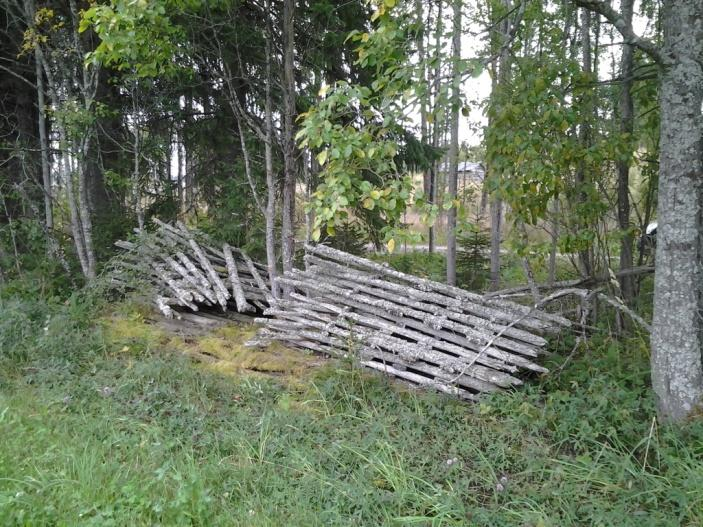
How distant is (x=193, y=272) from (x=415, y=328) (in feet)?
12.3

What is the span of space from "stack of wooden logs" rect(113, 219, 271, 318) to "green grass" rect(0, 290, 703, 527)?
1.86 m

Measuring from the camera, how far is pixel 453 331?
5.39 meters

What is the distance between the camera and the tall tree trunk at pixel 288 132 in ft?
23.7

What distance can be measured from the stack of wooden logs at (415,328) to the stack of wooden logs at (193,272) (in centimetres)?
114

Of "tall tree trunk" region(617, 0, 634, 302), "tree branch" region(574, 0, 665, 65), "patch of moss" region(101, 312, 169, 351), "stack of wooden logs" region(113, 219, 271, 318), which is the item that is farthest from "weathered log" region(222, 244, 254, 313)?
"tree branch" region(574, 0, 665, 65)

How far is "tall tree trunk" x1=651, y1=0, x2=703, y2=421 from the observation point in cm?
379

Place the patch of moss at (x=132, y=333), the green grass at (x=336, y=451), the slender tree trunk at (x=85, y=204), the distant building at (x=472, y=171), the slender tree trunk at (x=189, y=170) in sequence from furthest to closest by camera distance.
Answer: the distant building at (x=472, y=171)
the slender tree trunk at (x=189, y=170)
the slender tree trunk at (x=85, y=204)
the patch of moss at (x=132, y=333)
the green grass at (x=336, y=451)

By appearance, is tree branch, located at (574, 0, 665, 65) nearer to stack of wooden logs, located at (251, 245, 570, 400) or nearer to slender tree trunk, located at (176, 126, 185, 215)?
stack of wooden logs, located at (251, 245, 570, 400)

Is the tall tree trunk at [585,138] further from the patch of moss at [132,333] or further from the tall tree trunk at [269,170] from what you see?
the patch of moss at [132,333]

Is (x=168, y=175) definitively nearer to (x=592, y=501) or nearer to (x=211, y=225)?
(x=211, y=225)

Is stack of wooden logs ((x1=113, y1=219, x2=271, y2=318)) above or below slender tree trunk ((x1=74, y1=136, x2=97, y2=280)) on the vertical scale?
below

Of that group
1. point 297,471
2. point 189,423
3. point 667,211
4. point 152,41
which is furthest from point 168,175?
point 667,211

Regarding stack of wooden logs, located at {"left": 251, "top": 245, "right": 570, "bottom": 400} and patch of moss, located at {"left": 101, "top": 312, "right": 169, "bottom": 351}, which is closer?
stack of wooden logs, located at {"left": 251, "top": 245, "right": 570, "bottom": 400}

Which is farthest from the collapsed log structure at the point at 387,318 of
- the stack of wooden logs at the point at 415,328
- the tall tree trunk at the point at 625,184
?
the tall tree trunk at the point at 625,184
